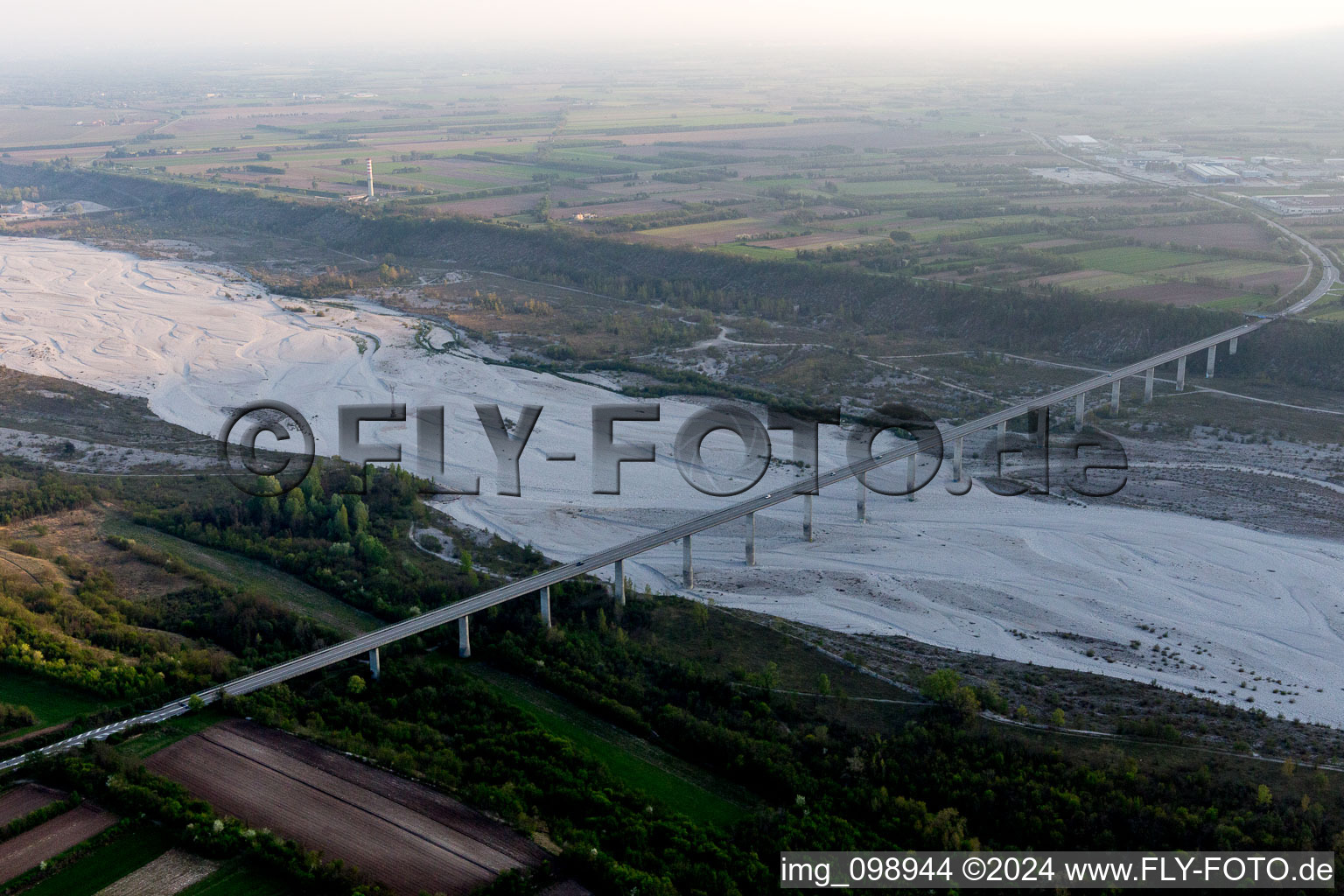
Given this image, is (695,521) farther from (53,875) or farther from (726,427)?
(53,875)

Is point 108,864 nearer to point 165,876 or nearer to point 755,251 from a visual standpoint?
point 165,876

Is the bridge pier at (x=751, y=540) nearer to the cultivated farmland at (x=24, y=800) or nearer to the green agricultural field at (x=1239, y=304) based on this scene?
the cultivated farmland at (x=24, y=800)

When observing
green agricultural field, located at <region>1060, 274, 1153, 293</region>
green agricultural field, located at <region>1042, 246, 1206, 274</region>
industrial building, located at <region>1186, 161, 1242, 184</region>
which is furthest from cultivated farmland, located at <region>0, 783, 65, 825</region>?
industrial building, located at <region>1186, 161, 1242, 184</region>

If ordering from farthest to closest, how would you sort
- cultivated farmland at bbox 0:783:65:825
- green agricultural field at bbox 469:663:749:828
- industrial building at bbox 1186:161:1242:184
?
industrial building at bbox 1186:161:1242:184, green agricultural field at bbox 469:663:749:828, cultivated farmland at bbox 0:783:65:825

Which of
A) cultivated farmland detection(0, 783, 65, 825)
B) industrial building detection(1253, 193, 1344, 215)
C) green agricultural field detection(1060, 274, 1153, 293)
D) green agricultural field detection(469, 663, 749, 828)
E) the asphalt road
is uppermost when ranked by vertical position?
industrial building detection(1253, 193, 1344, 215)

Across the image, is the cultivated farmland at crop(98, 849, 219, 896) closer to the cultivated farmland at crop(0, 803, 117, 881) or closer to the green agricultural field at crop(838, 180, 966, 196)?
the cultivated farmland at crop(0, 803, 117, 881)

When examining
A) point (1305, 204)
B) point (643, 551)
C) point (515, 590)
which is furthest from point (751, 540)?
point (1305, 204)
